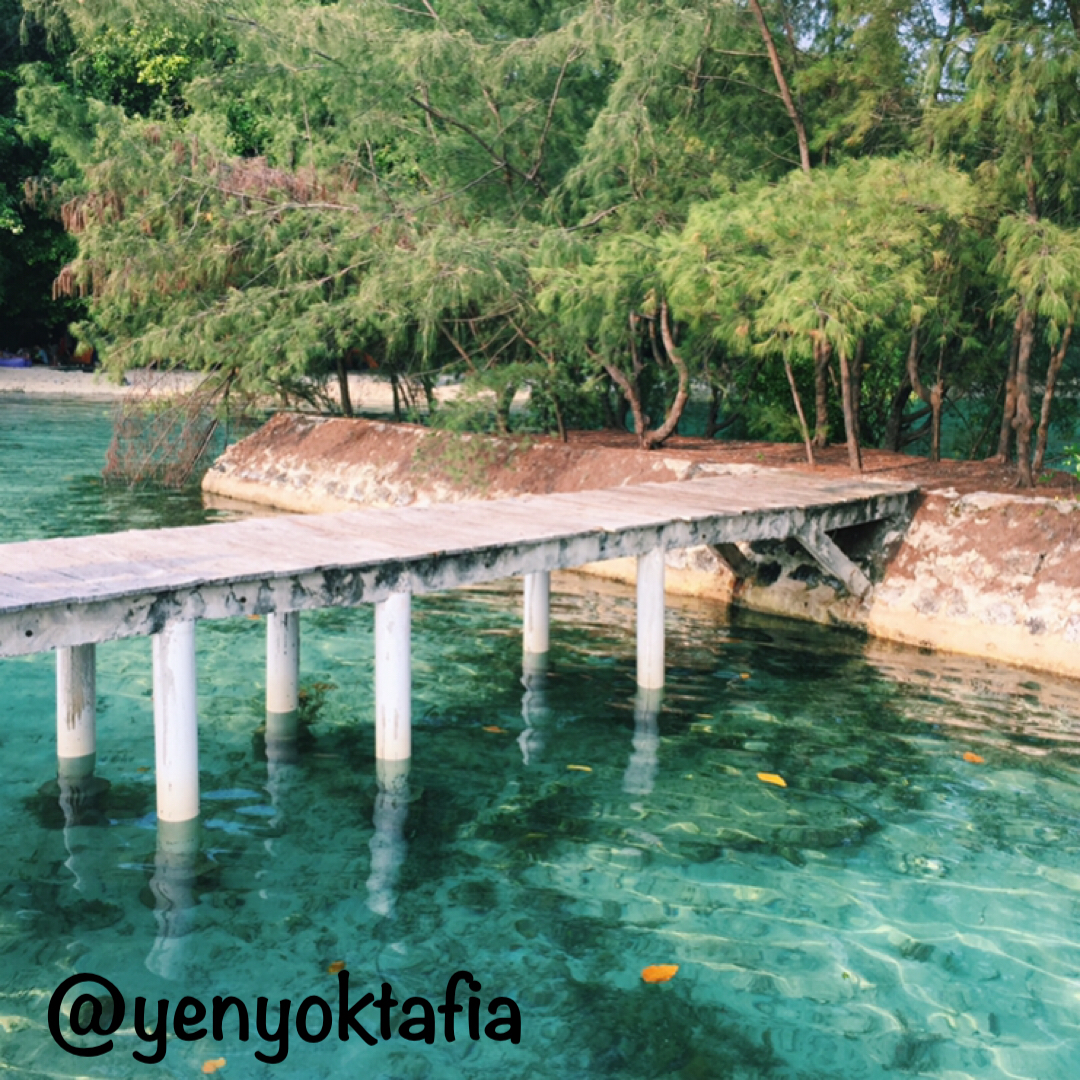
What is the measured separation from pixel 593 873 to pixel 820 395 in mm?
9961

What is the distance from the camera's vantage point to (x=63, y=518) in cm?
1833

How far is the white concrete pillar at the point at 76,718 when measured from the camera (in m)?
8.66

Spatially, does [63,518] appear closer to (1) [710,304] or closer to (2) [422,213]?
(2) [422,213]

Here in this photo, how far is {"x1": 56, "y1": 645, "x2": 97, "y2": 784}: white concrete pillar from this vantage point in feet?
28.4

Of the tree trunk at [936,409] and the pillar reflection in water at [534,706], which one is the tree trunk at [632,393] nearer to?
the tree trunk at [936,409]

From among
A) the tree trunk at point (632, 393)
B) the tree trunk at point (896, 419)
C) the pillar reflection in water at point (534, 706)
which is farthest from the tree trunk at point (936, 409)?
the pillar reflection in water at point (534, 706)

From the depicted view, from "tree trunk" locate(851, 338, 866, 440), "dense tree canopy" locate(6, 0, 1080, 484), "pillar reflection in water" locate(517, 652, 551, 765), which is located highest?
"dense tree canopy" locate(6, 0, 1080, 484)

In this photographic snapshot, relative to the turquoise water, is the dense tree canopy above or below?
above

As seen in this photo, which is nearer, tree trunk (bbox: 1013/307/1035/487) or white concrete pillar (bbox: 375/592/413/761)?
white concrete pillar (bbox: 375/592/413/761)

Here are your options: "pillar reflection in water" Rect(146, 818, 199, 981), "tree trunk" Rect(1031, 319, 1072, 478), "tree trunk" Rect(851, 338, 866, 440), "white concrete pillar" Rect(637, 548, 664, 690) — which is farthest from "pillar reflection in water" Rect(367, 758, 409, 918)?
"tree trunk" Rect(1031, 319, 1072, 478)

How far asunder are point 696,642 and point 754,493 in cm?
154

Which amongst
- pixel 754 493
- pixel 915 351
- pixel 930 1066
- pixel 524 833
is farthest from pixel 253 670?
pixel 915 351

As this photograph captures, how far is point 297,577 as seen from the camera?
8047 mm

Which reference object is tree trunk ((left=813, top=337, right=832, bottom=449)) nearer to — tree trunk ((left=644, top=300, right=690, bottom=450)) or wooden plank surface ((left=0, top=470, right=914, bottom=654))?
tree trunk ((left=644, top=300, right=690, bottom=450))
